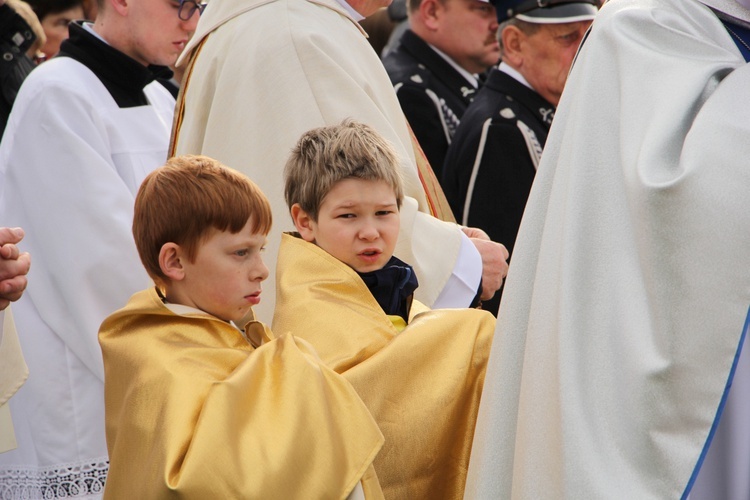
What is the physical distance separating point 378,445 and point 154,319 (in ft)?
2.05

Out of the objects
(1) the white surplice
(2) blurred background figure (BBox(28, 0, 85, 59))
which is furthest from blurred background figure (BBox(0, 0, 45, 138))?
(1) the white surplice

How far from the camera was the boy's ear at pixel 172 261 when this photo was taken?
2.90m

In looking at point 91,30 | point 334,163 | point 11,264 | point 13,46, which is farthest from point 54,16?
point 334,163

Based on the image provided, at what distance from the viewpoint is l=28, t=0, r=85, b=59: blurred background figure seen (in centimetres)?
617

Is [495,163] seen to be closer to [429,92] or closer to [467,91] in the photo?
[429,92]

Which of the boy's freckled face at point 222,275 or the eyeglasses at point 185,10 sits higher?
the eyeglasses at point 185,10

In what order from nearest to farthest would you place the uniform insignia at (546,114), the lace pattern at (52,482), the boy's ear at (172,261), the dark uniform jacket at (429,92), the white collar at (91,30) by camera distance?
the boy's ear at (172,261) < the lace pattern at (52,482) < the white collar at (91,30) < the uniform insignia at (546,114) < the dark uniform jacket at (429,92)

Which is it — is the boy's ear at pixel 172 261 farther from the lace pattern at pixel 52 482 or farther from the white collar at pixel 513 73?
the white collar at pixel 513 73

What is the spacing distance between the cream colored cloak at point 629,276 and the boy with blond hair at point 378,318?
351 millimetres

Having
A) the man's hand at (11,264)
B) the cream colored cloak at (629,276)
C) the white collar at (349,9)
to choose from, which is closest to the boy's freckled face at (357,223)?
the cream colored cloak at (629,276)

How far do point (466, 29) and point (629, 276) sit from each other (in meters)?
4.13

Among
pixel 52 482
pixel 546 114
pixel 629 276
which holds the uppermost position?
pixel 629 276

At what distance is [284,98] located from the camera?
12.9ft

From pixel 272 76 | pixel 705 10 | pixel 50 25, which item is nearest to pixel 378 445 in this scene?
pixel 705 10
